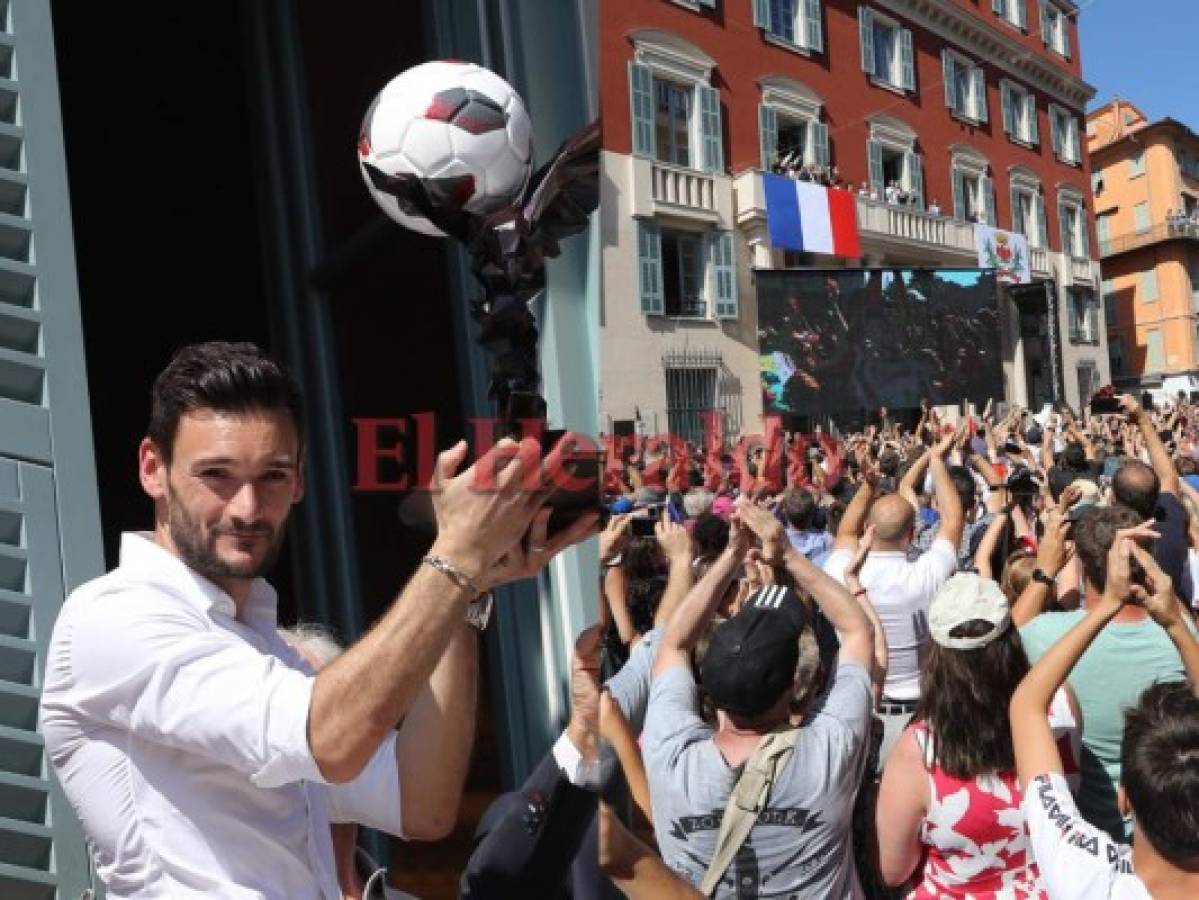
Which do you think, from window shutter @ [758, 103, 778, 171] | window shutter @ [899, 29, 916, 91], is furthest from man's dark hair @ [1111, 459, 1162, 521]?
window shutter @ [758, 103, 778, 171]

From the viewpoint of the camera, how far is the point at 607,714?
1210mm

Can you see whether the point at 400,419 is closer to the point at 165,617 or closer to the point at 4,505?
the point at 165,617

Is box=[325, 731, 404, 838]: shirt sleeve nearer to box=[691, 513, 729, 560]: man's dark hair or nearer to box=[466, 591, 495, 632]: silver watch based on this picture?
box=[466, 591, 495, 632]: silver watch

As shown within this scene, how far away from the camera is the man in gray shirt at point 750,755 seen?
170 cm

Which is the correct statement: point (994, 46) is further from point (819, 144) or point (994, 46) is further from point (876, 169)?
point (819, 144)

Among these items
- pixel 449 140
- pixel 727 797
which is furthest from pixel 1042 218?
pixel 449 140

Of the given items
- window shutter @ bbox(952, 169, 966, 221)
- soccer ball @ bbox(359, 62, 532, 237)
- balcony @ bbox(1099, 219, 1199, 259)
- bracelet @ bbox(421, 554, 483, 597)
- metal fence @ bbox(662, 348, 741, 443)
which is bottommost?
bracelet @ bbox(421, 554, 483, 597)

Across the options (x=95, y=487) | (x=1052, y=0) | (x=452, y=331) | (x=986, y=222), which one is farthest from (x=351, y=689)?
(x=986, y=222)

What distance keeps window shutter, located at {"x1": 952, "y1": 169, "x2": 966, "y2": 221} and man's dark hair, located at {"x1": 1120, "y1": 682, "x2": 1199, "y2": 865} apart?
612 centimetres

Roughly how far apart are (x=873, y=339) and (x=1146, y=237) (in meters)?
35.4

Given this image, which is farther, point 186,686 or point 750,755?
point 750,755

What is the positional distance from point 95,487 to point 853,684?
4.11ft

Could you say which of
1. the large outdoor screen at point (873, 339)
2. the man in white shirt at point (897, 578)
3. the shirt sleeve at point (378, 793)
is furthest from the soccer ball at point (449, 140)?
the man in white shirt at point (897, 578)

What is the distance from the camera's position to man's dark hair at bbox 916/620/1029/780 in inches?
71.2
